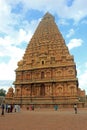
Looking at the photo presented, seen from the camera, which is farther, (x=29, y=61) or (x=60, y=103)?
(x=29, y=61)

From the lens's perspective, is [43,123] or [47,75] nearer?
[43,123]

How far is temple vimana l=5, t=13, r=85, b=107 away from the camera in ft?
137

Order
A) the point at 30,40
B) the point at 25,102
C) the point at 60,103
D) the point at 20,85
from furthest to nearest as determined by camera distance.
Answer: the point at 30,40 < the point at 20,85 < the point at 25,102 < the point at 60,103

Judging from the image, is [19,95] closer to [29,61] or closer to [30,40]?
[29,61]

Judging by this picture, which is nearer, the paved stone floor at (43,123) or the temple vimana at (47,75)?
the paved stone floor at (43,123)

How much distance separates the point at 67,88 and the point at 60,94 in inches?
77.1

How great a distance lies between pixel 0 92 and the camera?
275 feet

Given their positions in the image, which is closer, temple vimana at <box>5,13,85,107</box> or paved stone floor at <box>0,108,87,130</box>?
paved stone floor at <box>0,108,87,130</box>

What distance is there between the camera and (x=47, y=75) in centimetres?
4491

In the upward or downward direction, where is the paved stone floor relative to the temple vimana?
downward

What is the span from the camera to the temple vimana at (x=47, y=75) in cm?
4183

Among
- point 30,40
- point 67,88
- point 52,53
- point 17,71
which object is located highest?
point 30,40

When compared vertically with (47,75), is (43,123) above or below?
below

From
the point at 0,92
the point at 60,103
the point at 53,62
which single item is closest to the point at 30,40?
the point at 53,62
